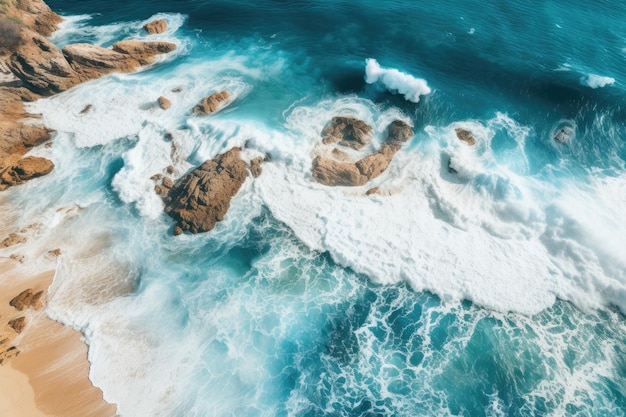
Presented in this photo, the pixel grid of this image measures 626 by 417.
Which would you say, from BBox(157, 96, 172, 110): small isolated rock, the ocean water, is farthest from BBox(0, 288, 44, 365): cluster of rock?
BBox(157, 96, 172, 110): small isolated rock

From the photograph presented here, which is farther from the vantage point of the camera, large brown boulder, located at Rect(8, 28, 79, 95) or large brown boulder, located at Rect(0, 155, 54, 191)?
large brown boulder, located at Rect(8, 28, 79, 95)

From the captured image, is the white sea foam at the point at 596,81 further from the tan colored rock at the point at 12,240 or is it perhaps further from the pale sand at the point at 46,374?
the tan colored rock at the point at 12,240

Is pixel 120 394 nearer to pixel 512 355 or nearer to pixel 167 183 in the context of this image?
pixel 167 183

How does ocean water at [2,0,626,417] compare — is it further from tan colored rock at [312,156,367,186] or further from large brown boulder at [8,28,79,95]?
large brown boulder at [8,28,79,95]

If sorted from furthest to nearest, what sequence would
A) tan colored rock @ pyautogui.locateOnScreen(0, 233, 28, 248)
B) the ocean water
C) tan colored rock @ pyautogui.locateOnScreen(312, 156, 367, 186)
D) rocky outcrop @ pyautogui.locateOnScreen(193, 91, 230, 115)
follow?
rocky outcrop @ pyautogui.locateOnScreen(193, 91, 230, 115)
tan colored rock @ pyautogui.locateOnScreen(312, 156, 367, 186)
tan colored rock @ pyautogui.locateOnScreen(0, 233, 28, 248)
the ocean water

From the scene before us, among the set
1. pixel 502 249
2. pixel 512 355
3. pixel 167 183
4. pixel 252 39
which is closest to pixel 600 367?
pixel 512 355

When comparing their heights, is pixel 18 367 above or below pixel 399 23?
below
